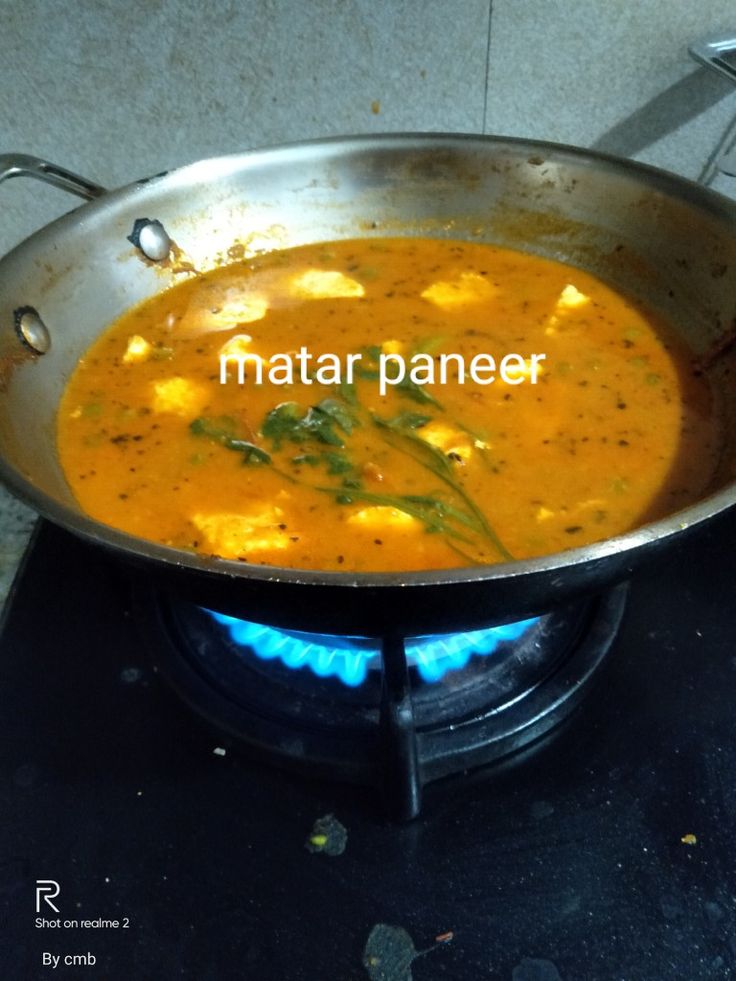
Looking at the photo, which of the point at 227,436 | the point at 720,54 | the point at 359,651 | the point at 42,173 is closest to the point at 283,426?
the point at 227,436

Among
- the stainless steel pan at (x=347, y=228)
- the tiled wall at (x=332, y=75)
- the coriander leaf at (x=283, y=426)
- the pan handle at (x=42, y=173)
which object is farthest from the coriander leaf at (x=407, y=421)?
the tiled wall at (x=332, y=75)

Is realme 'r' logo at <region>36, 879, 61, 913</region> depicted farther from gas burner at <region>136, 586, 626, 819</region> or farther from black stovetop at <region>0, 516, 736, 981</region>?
gas burner at <region>136, 586, 626, 819</region>

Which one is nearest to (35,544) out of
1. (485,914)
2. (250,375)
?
(250,375)

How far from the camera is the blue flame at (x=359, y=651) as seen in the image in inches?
44.3

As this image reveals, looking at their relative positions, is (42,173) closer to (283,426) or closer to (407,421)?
(283,426)

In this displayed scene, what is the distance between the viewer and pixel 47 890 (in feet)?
3.25

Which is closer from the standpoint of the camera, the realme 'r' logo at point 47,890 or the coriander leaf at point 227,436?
the realme 'r' logo at point 47,890

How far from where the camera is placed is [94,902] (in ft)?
3.21

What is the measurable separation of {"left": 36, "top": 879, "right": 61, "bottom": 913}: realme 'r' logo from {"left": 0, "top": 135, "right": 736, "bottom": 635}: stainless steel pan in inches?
17.3

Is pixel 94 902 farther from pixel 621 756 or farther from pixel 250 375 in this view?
pixel 250 375

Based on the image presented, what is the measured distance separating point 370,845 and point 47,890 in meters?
0.37

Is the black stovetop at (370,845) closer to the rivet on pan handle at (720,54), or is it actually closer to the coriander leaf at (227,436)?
the coriander leaf at (227,436)

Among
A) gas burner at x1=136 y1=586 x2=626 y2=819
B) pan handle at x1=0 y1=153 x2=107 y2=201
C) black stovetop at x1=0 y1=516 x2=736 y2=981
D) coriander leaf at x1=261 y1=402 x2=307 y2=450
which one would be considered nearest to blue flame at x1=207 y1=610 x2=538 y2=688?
gas burner at x1=136 y1=586 x2=626 y2=819

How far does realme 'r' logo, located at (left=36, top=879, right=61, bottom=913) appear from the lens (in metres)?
0.98
